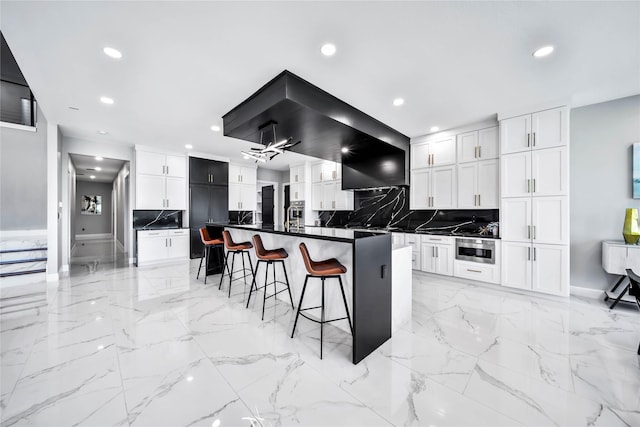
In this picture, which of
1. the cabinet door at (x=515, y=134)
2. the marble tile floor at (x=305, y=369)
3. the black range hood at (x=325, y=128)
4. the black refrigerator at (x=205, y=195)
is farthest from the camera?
the black refrigerator at (x=205, y=195)

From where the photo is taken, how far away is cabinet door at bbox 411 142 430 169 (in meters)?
4.66

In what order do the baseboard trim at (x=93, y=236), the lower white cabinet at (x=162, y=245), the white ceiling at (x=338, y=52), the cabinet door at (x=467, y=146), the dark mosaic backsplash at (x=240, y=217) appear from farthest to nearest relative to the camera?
the baseboard trim at (x=93, y=236)
the dark mosaic backsplash at (x=240, y=217)
the lower white cabinet at (x=162, y=245)
the cabinet door at (x=467, y=146)
the white ceiling at (x=338, y=52)

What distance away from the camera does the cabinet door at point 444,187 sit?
434cm

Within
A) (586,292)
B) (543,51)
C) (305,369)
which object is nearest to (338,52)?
(543,51)

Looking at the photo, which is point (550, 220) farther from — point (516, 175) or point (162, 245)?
point (162, 245)

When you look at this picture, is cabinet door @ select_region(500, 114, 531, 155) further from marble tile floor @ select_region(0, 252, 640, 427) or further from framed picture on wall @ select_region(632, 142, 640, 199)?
marble tile floor @ select_region(0, 252, 640, 427)

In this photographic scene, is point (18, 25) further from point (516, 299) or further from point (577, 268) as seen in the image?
point (577, 268)

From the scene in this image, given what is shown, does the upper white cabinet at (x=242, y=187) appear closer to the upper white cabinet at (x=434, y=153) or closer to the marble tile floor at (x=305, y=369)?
the marble tile floor at (x=305, y=369)

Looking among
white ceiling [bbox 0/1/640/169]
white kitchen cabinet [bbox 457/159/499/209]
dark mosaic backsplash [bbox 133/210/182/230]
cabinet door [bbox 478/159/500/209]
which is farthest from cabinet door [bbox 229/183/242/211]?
cabinet door [bbox 478/159/500/209]

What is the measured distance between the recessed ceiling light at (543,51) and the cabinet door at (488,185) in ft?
6.02

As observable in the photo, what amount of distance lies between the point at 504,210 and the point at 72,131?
305 inches

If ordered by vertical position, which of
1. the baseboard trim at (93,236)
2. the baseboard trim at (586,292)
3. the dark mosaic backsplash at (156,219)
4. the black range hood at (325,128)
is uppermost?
the black range hood at (325,128)

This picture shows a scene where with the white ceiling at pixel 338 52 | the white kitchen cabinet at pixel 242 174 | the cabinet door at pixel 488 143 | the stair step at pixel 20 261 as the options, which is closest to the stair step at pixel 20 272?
the stair step at pixel 20 261

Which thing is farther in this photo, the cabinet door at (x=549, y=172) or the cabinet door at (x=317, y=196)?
the cabinet door at (x=317, y=196)
